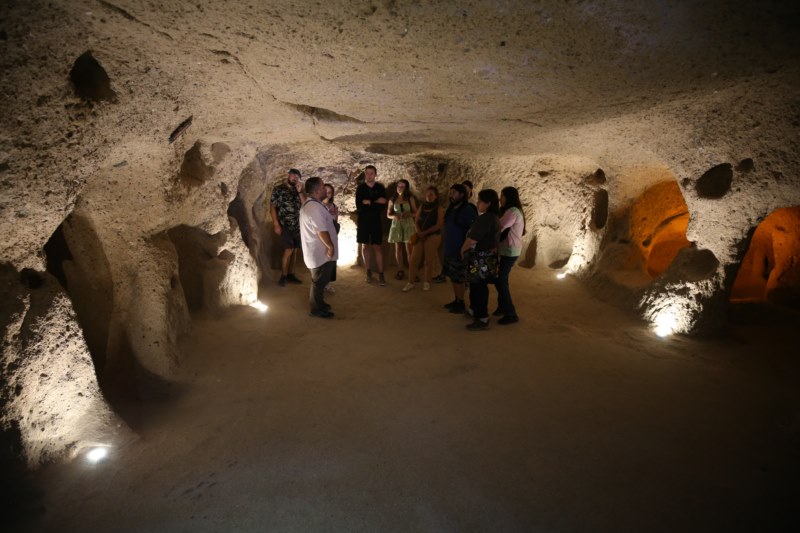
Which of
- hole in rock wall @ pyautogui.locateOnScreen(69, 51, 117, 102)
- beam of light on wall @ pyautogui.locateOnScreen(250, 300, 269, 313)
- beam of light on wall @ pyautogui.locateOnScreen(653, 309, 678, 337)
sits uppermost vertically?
hole in rock wall @ pyautogui.locateOnScreen(69, 51, 117, 102)

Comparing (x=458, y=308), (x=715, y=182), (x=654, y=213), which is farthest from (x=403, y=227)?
(x=715, y=182)

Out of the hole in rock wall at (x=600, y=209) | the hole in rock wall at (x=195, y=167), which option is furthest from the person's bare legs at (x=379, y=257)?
the hole in rock wall at (x=600, y=209)

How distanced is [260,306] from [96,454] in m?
2.72

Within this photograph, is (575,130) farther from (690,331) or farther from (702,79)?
(690,331)

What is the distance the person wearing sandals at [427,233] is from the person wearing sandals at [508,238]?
159cm

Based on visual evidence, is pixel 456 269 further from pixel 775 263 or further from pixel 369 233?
pixel 775 263

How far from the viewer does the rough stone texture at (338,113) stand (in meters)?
2.00

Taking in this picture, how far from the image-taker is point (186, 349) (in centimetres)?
374

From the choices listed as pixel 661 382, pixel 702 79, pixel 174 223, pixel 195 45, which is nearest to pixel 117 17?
pixel 195 45

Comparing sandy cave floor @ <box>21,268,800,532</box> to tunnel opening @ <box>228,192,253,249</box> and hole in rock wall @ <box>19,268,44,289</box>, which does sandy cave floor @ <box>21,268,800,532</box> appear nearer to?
hole in rock wall @ <box>19,268,44,289</box>

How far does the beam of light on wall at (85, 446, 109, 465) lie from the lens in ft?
8.02

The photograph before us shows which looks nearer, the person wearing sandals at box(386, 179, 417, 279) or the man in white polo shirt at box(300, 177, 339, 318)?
the man in white polo shirt at box(300, 177, 339, 318)

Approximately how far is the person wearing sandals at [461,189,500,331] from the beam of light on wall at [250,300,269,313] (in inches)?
103

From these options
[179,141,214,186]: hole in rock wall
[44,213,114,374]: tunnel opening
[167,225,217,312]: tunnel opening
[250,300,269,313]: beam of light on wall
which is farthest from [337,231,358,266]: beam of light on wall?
[44,213,114,374]: tunnel opening
